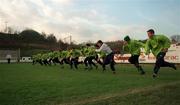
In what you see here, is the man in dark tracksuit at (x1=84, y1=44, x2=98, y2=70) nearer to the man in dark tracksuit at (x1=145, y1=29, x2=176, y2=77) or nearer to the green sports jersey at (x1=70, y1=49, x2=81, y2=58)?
the green sports jersey at (x1=70, y1=49, x2=81, y2=58)

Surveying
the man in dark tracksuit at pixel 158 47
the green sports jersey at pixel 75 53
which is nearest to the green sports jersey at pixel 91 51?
the green sports jersey at pixel 75 53

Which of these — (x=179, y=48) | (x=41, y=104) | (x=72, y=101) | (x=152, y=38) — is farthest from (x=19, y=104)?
(x=179, y=48)

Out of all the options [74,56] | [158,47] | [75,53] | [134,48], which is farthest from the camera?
[75,53]

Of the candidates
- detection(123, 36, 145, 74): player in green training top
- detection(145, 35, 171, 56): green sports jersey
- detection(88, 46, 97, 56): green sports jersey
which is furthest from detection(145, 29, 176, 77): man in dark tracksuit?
detection(88, 46, 97, 56): green sports jersey

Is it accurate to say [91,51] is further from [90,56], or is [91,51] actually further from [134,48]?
[134,48]

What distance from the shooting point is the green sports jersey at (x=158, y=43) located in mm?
16766

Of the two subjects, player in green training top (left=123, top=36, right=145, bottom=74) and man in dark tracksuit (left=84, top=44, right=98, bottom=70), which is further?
man in dark tracksuit (left=84, top=44, right=98, bottom=70)

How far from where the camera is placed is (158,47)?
16953mm

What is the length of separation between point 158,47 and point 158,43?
182 mm

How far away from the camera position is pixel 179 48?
35969mm

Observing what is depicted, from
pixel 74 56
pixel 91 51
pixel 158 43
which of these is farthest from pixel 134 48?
pixel 74 56

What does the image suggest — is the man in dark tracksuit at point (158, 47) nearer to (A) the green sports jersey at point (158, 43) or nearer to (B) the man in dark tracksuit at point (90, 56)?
(A) the green sports jersey at point (158, 43)

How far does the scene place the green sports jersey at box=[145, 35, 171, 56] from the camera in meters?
16.8

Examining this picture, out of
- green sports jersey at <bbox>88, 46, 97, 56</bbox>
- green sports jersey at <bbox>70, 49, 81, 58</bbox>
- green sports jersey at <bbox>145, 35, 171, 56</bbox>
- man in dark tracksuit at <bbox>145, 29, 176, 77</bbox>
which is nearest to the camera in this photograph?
man in dark tracksuit at <bbox>145, 29, 176, 77</bbox>
